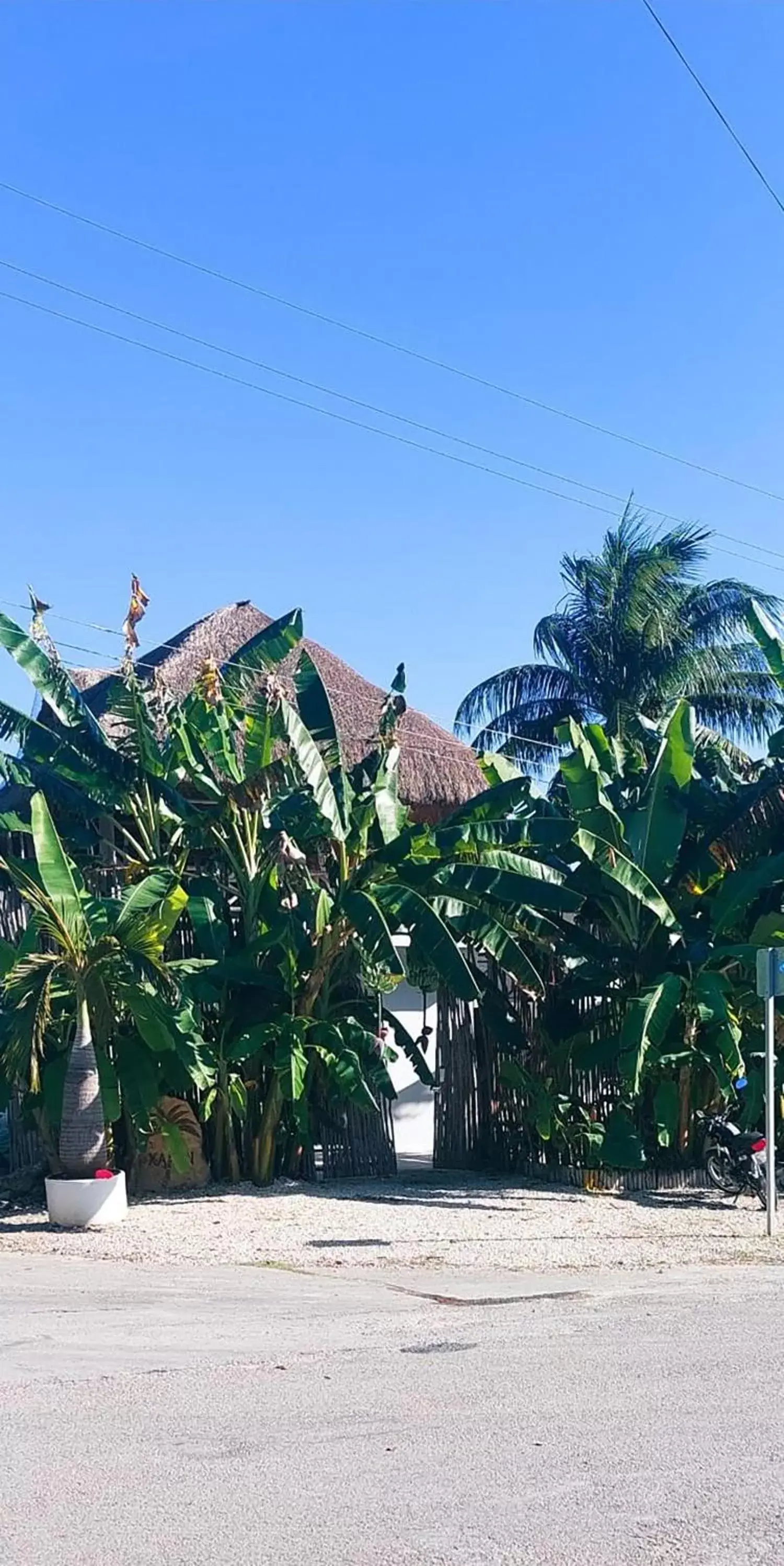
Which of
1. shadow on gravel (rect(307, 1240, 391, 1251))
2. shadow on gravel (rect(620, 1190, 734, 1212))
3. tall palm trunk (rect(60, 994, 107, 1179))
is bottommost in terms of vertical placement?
shadow on gravel (rect(307, 1240, 391, 1251))

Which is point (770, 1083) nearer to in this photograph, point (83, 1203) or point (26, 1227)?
point (83, 1203)

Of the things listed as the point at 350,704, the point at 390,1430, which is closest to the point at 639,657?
the point at 350,704

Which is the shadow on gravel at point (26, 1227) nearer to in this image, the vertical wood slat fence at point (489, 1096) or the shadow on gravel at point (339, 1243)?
the shadow on gravel at point (339, 1243)

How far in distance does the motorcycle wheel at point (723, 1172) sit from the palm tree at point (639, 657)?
616 inches

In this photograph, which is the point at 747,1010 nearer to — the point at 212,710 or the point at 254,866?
the point at 254,866

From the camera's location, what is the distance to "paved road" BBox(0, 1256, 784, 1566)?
5.27 meters

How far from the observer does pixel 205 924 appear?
1580 cm

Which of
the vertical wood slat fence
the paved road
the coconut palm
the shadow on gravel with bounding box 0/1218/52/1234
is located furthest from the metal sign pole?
the shadow on gravel with bounding box 0/1218/52/1234

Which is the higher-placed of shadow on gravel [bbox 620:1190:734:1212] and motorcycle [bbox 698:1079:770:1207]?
motorcycle [bbox 698:1079:770:1207]

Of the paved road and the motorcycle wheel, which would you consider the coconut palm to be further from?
the motorcycle wheel

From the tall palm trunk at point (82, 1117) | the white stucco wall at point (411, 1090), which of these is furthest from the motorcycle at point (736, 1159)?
the tall palm trunk at point (82, 1117)

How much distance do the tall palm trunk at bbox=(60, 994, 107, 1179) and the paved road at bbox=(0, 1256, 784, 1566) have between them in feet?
10.9

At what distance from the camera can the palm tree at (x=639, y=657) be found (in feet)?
103

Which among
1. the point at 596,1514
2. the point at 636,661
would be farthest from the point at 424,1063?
the point at 636,661
